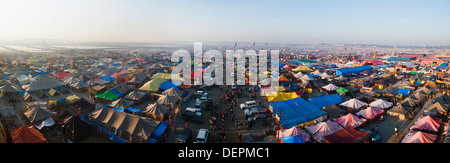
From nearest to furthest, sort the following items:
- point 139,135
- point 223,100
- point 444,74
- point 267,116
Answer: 1. point 139,135
2. point 267,116
3. point 223,100
4. point 444,74

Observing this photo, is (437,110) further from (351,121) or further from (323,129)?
(323,129)

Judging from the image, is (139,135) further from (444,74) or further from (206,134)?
(444,74)

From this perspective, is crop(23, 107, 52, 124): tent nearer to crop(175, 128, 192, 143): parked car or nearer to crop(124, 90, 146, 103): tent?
crop(124, 90, 146, 103): tent

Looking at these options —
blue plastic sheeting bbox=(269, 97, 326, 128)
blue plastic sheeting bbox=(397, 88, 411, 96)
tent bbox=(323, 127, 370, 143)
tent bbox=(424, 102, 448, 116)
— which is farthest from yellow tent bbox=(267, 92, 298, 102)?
blue plastic sheeting bbox=(397, 88, 411, 96)

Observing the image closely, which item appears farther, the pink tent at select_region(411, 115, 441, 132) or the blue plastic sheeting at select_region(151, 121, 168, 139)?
the pink tent at select_region(411, 115, 441, 132)

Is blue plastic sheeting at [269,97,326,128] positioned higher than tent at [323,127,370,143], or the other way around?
blue plastic sheeting at [269,97,326,128]

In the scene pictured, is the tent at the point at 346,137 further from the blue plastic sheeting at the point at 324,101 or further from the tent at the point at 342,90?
the tent at the point at 342,90

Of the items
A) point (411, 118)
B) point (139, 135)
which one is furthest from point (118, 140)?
point (411, 118)
